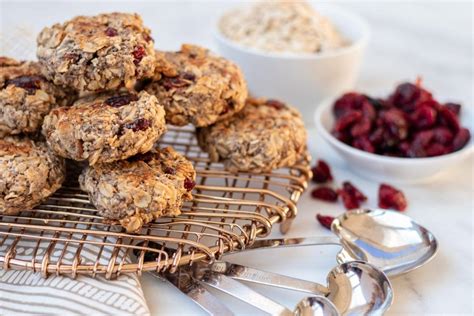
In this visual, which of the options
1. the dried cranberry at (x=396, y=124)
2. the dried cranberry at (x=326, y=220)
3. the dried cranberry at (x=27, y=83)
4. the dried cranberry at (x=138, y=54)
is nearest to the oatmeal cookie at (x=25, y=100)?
the dried cranberry at (x=27, y=83)

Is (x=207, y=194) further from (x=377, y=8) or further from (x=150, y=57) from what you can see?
(x=377, y=8)

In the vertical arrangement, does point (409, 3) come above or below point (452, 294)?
above

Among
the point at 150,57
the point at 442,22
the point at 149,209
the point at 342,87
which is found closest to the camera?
the point at 149,209

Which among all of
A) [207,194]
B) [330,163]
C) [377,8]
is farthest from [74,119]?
[377,8]

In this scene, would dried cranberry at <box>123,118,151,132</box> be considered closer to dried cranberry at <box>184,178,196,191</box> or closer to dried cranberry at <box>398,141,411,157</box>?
dried cranberry at <box>184,178,196,191</box>

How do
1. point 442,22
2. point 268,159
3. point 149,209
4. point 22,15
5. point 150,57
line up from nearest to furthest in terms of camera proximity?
point 149,209 → point 150,57 → point 268,159 → point 22,15 → point 442,22

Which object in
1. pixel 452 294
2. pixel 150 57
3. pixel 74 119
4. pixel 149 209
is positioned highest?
pixel 150 57

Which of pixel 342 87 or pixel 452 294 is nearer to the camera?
pixel 452 294
